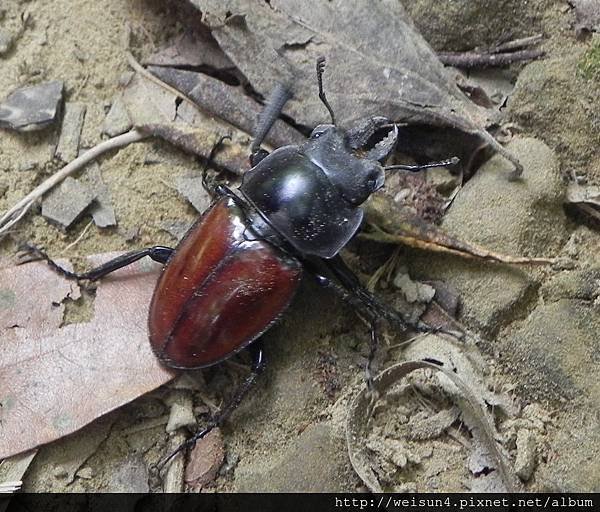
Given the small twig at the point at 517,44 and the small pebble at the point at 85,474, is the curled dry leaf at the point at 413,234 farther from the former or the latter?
the small pebble at the point at 85,474

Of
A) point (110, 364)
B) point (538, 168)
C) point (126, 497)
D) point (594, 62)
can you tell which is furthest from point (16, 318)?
point (594, 62)

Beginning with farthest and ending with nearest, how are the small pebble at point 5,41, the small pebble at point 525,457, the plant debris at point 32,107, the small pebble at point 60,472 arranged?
1. the small pebble at point 5,41
2. the plant debris at point 32,107
3. the small pebble at point 60,472
4. the small pebble at point 525,457

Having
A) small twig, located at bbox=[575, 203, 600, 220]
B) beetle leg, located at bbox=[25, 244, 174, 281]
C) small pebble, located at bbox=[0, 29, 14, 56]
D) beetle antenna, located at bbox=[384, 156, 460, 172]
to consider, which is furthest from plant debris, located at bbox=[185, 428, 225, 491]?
small pebble, located at bbox=[0, 29, 14, 56]

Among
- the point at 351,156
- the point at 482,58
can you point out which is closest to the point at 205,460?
the point at 351,156

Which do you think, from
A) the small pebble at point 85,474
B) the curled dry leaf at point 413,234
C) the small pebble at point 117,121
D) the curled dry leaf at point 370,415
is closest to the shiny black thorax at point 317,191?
the curled dry leaf at point 413,234

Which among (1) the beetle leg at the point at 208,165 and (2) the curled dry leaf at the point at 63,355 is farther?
(1) the beetle leg at the point at 208,165

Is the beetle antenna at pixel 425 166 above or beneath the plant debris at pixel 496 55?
beneath

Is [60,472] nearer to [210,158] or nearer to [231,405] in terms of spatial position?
[231,405]
